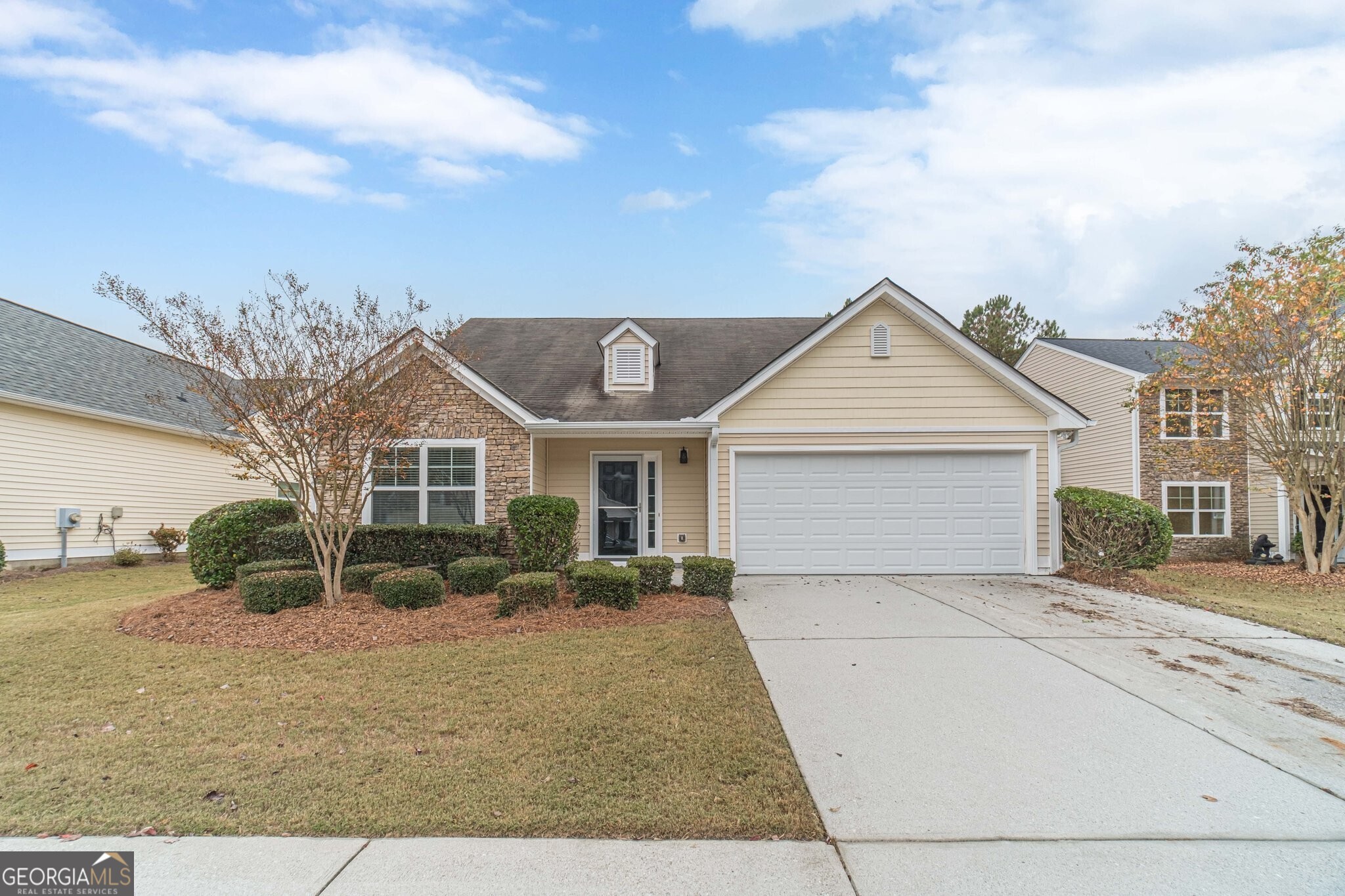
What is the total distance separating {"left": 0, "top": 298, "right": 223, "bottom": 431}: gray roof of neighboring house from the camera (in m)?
12.9

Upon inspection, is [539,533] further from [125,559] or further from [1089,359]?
[1089,359]

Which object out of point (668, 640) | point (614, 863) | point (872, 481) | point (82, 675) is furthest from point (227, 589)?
point (872, 481)

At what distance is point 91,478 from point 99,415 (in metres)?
1.44

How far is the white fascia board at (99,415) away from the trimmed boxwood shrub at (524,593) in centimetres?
689

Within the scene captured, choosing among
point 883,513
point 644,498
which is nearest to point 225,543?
point 644,498

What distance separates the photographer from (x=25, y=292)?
17.3m

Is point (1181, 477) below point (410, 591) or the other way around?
the other way around

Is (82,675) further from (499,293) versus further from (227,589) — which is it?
(499,293)

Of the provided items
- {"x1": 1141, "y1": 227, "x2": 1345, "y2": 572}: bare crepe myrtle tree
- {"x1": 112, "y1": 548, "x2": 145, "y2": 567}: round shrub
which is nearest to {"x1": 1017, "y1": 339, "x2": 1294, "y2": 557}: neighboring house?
{"x1": 1141, "y1": 227, "x2": 1345, "y2": 572}: bare crepe myrtle tree

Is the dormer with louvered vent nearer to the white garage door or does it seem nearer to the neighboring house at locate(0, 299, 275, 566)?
the white garage door

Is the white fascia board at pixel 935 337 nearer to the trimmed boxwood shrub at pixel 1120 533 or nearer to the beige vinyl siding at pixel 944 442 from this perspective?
the beige vinyl siding at pixel 944 442

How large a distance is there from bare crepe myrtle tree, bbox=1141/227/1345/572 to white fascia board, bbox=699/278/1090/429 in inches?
179

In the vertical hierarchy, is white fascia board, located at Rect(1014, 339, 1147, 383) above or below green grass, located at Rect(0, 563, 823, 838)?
above

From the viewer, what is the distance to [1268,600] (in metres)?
9.90
